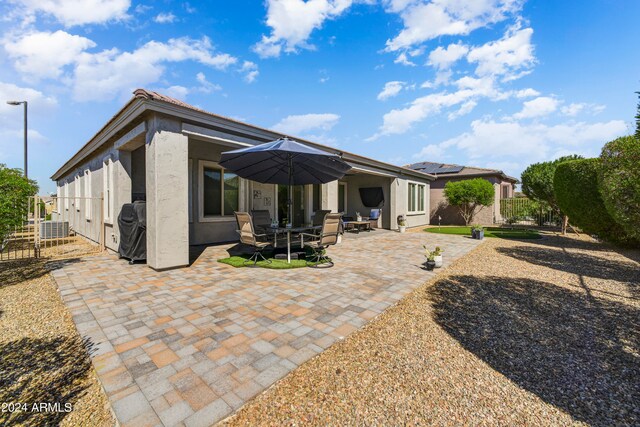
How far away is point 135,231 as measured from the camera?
20.3 feet

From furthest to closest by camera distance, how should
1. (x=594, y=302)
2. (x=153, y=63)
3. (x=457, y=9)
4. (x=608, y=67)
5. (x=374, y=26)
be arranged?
(x=374, y=26) → (x=153, y=63) → (x=457, y=9) → (x=608, y=67) → (x=594, y=302)

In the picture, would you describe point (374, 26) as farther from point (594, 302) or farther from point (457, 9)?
point (594, 302)

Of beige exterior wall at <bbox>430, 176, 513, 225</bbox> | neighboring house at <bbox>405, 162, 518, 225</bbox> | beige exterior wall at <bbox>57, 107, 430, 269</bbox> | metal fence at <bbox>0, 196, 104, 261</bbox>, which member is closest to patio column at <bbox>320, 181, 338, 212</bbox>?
beige exterior wall at <bbox>57, 107, 430, 269</bbox>

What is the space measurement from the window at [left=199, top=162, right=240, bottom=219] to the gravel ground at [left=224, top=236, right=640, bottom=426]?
23.0 ft

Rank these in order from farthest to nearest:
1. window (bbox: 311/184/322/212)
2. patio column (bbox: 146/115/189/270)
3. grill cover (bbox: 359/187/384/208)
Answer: grill cover (bbox: 359/187/384/208), window (bbox: 311/184/322/212), patio column (bbox: 146/115/189/270)

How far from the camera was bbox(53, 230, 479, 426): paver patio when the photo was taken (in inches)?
81.6

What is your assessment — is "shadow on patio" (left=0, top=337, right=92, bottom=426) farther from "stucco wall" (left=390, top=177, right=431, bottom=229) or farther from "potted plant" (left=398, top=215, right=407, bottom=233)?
"stucco wall" (left=390, top=177, right=431, bottom=229)

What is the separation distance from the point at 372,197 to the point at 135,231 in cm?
1129

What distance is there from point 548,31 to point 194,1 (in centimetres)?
929

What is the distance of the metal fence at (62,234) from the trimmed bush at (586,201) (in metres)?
15.3

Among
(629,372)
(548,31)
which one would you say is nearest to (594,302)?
(629,372)

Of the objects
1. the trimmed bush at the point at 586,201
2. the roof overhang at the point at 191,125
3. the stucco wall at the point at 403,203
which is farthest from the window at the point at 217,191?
the trimmed bush at the point at 586,201

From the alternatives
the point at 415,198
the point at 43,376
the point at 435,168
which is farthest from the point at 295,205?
the point at 435,168

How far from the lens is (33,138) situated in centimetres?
1708
